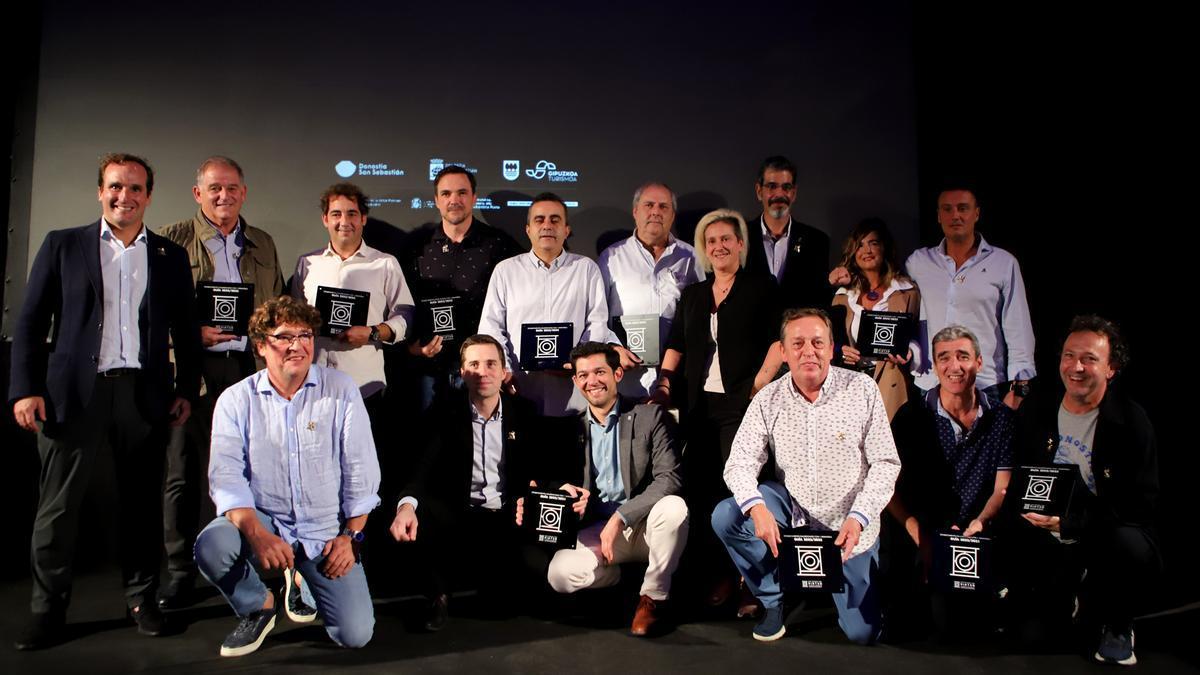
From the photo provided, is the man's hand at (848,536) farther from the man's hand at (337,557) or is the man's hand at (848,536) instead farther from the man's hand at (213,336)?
the man's hand at (213,336)

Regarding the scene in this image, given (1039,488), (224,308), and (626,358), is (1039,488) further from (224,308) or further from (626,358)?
(224,308)

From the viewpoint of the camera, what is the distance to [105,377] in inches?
131

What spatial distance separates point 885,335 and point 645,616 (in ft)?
5.35

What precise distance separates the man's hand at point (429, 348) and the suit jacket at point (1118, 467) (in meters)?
2.61

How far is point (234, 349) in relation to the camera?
392cm

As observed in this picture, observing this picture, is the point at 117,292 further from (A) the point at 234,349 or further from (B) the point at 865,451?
(B) the point at 865,451

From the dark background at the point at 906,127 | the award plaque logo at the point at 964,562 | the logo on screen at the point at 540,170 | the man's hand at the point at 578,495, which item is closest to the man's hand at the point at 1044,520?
the award plaque logo at the point at 964,562

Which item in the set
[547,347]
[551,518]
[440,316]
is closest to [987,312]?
[547,347]

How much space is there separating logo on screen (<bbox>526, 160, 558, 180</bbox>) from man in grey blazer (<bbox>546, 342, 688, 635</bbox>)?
1.69m

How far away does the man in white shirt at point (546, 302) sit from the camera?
162 inches

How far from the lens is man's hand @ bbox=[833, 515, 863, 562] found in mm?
2992

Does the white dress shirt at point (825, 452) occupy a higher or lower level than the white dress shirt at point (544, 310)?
lower

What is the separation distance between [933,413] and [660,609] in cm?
136

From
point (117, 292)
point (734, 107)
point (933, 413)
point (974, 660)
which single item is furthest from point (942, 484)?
point (117, 292)
